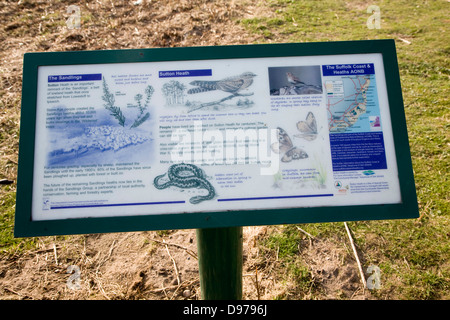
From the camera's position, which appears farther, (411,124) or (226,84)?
(411,124)

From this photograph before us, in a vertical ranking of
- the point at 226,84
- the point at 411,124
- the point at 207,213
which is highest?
the point at 411,124

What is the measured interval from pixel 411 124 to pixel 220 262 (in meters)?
2.74

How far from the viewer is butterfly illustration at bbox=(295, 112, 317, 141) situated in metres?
1.36

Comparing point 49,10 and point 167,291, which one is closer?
point 167,291

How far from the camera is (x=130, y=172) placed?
1.30 m

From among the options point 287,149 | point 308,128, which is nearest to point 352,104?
point 308,128

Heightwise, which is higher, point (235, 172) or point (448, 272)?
point (235, 172)

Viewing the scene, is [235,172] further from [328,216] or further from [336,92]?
[336,92]

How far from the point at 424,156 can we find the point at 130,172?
2.75 metres

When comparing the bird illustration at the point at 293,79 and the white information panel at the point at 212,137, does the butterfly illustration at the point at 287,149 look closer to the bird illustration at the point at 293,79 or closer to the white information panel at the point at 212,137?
the white information panel at the point at 212,137

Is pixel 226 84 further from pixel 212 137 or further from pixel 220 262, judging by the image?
pixel 220 262

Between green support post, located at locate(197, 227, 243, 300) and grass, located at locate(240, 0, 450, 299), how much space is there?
756mm

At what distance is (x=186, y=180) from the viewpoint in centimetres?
129
